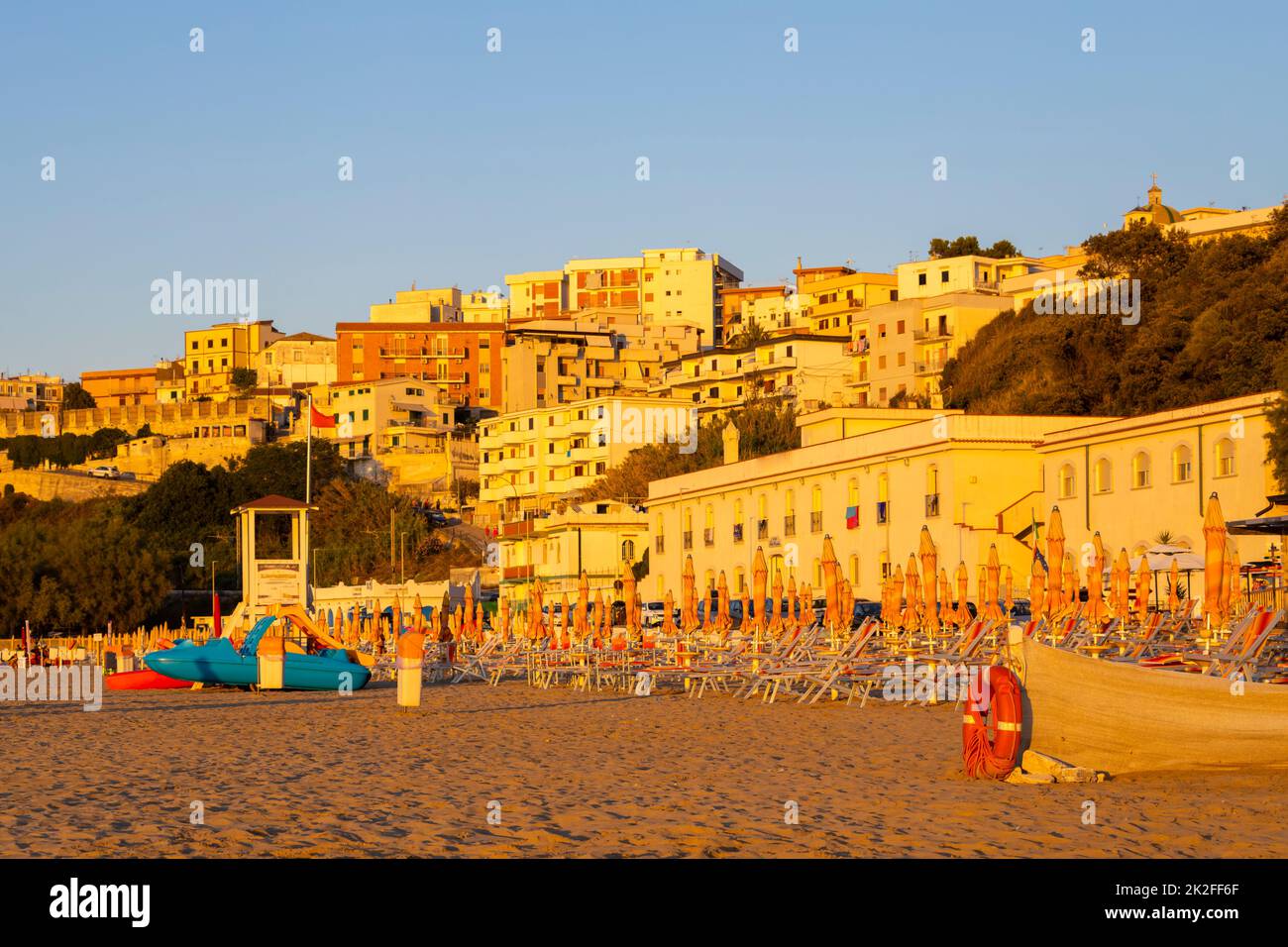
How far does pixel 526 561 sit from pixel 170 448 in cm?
6571

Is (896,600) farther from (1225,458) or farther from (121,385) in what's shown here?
(121,385)

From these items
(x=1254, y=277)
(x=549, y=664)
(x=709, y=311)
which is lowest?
(x=549, y=664)

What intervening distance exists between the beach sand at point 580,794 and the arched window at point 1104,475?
25343 millimetres

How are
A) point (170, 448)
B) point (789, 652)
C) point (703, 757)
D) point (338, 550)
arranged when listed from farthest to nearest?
point (170, 448) < point (338, 550) < point (789, 652) < point (703, 757)

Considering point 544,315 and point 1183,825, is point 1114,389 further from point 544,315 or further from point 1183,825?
point 544,315

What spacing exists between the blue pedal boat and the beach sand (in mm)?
10758

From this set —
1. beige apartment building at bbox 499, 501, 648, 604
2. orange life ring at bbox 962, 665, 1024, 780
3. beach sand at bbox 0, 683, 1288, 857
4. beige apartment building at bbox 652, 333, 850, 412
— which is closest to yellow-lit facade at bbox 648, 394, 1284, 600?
beige apartment building at bbox 499, 501, 648, 604

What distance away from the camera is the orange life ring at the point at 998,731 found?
16094 millimetres

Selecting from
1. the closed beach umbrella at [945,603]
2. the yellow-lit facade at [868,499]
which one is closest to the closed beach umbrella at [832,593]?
the closed beach umbrella at [945,603]

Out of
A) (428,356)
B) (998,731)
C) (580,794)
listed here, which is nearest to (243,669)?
(580,794)

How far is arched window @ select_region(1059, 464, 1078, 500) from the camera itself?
164 feet

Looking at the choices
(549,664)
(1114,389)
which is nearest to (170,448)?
(1114,389)

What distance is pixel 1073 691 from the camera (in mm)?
16203

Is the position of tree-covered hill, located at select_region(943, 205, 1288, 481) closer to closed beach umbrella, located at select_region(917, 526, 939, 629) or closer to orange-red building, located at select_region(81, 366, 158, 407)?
closed beach umbrella, located at select_region(917, 526, 939, 629)
